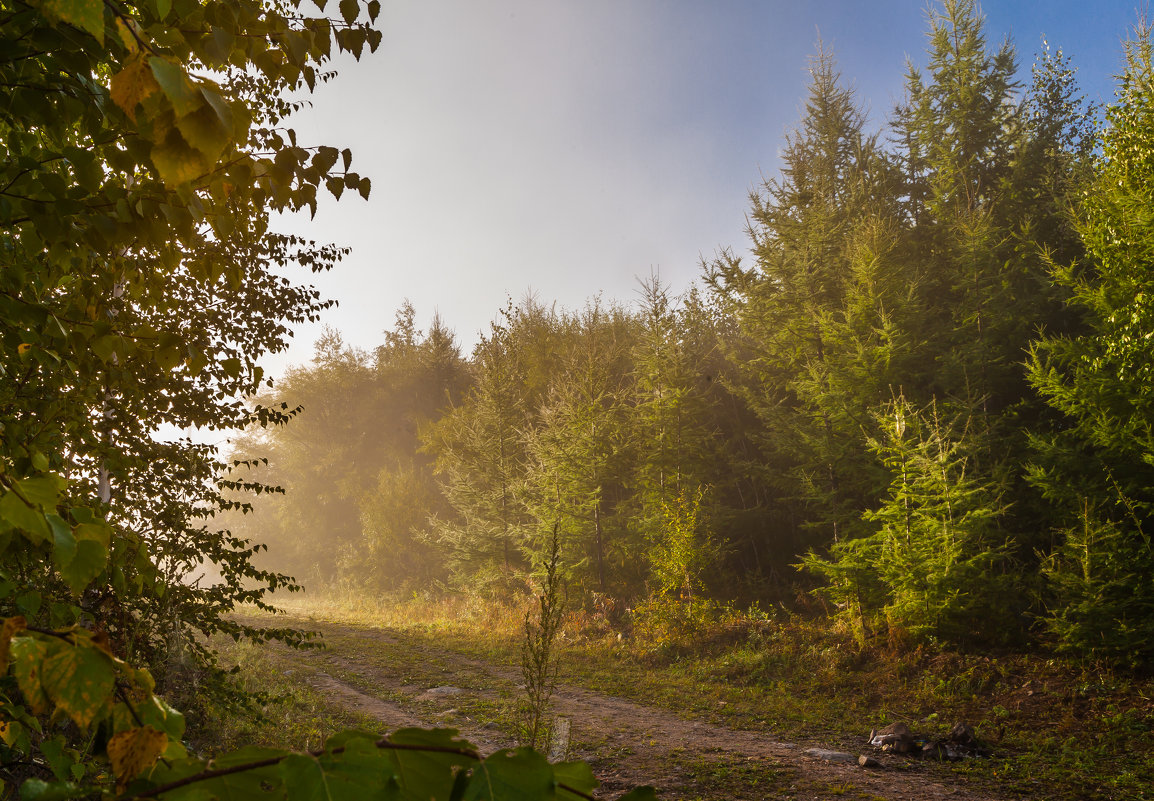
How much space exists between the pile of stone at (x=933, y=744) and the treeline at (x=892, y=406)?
3337mm

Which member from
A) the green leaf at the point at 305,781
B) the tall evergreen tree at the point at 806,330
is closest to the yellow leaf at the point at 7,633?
the green leaf at the point at 305,781

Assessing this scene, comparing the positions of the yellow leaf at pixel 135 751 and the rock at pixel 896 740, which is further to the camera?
the rock at pixel 896 740

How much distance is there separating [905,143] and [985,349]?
486 inches

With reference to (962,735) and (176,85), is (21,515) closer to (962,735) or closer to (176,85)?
(176,85)

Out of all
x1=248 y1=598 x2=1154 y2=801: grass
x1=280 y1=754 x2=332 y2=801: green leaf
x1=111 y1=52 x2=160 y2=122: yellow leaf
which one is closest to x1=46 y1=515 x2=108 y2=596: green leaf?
x1=280 y1=754 x2=332 y2=801: green leaf

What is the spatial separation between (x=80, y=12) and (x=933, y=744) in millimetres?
9364

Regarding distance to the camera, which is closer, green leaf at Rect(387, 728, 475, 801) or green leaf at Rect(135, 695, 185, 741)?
green leaf at Rect(387, 728, 475, 801)

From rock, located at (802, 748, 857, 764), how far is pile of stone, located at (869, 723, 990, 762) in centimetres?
66

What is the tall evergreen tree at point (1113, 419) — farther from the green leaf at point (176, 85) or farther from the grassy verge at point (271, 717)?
the green leaf at point (176, 85)

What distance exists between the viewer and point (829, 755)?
6.77 m

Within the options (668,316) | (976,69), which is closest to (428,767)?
(668,316)

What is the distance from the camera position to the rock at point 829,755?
6.65 m

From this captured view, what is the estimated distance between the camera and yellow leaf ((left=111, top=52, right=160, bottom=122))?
776 mm

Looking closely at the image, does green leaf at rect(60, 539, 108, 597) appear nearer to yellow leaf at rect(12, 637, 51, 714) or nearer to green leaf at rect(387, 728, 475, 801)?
yellow leaf at rect(12, 637, 51, 714)
